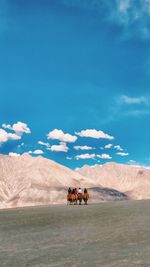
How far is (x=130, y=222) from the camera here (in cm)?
2475

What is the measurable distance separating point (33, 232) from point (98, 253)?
10.3 metres

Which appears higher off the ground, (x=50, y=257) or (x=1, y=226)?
(x=1, y=226)

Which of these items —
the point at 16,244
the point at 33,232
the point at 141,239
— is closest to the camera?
the point at 141,239

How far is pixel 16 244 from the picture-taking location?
806 inches

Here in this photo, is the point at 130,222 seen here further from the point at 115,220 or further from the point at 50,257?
the point at 50,257

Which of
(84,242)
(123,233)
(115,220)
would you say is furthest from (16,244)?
(115,220)

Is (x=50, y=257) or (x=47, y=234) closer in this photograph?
(x=50, y=257)

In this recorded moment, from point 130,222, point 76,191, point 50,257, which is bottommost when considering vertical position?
point 50,257

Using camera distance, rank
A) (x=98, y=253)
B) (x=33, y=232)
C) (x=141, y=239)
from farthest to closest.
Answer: (x=33, y=232)
(x=141, y=239)
(x=98, y=253)

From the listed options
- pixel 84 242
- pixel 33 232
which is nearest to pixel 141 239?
pixel 84 242

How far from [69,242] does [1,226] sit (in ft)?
40.4

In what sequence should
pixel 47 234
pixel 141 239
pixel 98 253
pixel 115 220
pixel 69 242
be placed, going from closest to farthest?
1. pixel 98 253
2. pixel 141 239
3. pixel 69 242
4. pixel 47 234
5. pixel 115 220

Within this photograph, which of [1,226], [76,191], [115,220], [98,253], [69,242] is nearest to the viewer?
[98,253]

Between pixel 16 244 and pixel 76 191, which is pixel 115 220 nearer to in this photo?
pixel 16 244
